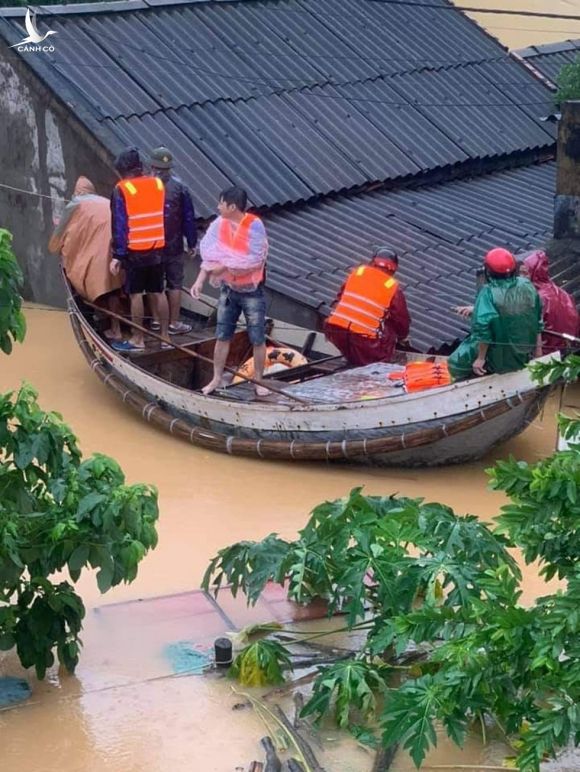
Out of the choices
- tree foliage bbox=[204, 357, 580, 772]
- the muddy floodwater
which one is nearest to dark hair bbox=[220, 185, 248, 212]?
the muddy floodwater

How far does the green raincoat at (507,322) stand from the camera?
9.69 metres

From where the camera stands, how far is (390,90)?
1595cm

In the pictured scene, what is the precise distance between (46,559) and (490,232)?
825 centimetres

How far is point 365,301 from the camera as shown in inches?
435

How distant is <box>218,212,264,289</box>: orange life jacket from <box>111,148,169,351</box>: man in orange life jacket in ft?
2.95

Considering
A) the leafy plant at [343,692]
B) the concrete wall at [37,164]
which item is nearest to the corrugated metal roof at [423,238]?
the concrete wall at [37,164]

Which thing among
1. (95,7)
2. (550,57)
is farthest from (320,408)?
(550,57)

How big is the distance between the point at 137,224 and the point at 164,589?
3.72 m

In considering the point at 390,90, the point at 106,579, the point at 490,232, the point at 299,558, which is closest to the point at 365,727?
the point at 299,558

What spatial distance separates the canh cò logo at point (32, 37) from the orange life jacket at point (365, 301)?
4599mm

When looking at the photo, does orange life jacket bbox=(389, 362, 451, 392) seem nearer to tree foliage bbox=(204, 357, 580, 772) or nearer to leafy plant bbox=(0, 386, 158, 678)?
tree foliage bbox=(204, 357, 580, 772)

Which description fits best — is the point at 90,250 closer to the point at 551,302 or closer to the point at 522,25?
the point at 551,302

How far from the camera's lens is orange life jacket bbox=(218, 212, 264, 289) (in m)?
10.8

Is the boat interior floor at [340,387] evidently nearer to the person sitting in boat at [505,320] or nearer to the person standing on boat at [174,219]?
the person sitting in boat at [505,320]
